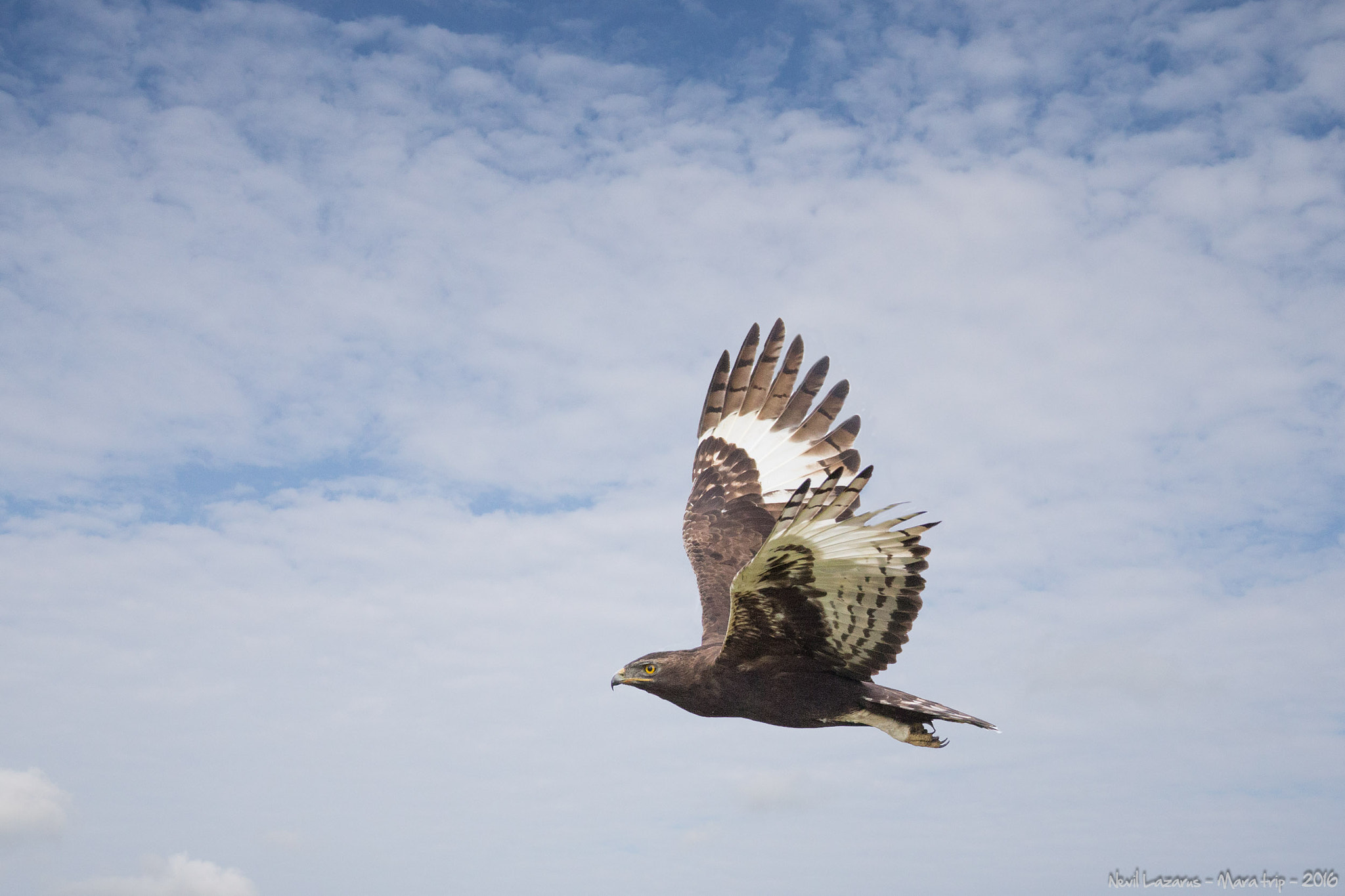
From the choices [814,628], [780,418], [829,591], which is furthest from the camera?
[780,418]

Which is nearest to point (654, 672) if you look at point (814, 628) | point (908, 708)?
point (814, 628)

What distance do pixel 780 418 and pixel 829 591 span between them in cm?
472

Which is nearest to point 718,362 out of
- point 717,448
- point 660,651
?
point 717,448

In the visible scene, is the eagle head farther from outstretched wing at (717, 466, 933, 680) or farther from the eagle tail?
the eagle tail

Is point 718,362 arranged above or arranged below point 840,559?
above

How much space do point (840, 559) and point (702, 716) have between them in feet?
7.56

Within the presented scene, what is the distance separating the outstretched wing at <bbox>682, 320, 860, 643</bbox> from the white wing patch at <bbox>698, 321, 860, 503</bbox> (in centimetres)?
1

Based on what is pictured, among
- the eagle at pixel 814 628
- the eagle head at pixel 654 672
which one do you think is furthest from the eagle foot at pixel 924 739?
the eagle head at pixel 654 672

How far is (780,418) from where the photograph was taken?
12.7 meters

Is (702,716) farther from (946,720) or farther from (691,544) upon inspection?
(691,544)

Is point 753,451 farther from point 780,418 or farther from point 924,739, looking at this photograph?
point 924,739

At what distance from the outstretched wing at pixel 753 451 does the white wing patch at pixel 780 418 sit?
1cm

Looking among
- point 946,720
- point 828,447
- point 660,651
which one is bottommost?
point 946,720

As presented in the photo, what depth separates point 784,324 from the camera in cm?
1259
